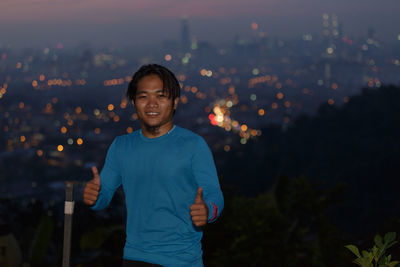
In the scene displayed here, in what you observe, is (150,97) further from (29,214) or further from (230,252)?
(29,214)

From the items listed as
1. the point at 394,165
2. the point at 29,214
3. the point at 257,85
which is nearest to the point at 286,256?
the point at 29,214

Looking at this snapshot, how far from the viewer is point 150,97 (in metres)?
2.97

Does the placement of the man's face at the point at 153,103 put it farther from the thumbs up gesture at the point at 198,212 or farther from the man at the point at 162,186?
the thumbs up gesture at the point at 198,212

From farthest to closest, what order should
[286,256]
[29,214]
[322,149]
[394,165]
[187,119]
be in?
[187,119], [322,149], [394,165], [29,214], [286,256]

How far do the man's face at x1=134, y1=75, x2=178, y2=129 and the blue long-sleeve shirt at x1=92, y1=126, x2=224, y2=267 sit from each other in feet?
0.40

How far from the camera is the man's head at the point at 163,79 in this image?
2969 mm

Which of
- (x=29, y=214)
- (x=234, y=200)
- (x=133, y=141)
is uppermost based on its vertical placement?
(x=133, y=141)

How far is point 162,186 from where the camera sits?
279 centimetres

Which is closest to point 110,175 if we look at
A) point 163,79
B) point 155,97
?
point 155,97

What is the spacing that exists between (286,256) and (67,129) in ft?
364

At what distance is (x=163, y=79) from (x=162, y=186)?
60 centimetres

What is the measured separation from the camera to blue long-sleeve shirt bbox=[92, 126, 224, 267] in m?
2.75

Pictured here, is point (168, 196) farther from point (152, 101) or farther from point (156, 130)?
point (152, 101)

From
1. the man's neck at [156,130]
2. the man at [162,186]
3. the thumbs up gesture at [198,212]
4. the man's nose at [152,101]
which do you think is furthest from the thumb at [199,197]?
the man's nose at [152,101]
